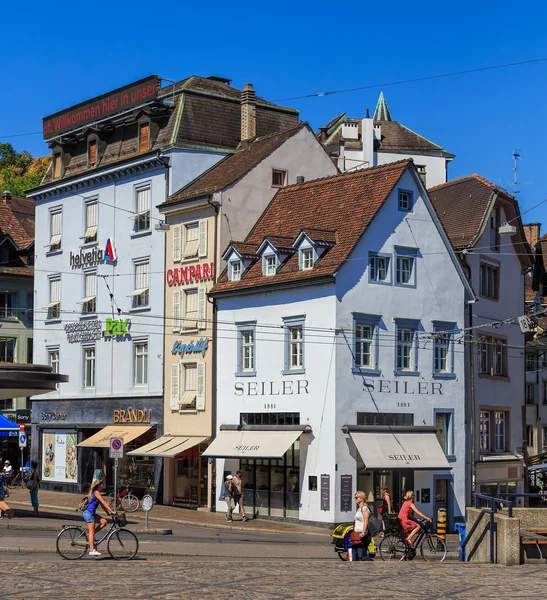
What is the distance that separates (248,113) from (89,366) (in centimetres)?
1361

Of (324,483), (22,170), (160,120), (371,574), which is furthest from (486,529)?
(22,170)

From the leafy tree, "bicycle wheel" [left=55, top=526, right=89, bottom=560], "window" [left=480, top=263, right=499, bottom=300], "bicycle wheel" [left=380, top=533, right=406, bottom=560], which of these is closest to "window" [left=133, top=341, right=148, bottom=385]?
"window" [left=480, top=263, right=499, bottom=300]

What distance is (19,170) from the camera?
332 feet

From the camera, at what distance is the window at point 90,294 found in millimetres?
55062

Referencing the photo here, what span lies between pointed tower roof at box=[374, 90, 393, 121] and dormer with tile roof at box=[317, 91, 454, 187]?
13173 millimetres

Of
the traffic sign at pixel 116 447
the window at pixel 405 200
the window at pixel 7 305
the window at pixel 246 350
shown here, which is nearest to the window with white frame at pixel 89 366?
the window at pixel 246 350

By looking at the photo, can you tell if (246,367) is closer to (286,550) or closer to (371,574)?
(286,550)

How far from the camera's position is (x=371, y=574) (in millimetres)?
21047

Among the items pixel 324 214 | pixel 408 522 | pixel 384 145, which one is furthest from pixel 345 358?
pixel 384 145

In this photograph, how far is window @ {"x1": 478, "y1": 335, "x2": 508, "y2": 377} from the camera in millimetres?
50188

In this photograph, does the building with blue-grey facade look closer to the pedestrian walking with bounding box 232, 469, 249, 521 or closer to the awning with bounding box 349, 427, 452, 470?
the pedestrian walking with bounding box 232, 469, 249, 521

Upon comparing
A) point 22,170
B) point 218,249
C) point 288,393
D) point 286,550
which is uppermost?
point 22,170

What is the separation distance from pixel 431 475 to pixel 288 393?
6212 mm

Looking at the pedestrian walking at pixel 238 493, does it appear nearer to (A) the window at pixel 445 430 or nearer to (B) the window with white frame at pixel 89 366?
(A) the window at pixel 445 430
